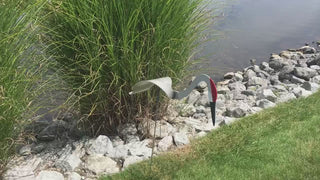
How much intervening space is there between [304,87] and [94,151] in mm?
2844

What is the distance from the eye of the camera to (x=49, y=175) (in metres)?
2.75

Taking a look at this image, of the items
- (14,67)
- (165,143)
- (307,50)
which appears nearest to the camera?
(14,67)

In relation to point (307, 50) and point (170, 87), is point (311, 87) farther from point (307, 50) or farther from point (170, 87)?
point (307, 50)

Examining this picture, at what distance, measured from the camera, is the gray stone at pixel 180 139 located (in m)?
3.27

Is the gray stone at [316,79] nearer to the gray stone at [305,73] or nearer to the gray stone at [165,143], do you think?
the gray stone at [305,73]

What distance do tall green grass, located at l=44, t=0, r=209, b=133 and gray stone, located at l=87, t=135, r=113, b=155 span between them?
0.15m

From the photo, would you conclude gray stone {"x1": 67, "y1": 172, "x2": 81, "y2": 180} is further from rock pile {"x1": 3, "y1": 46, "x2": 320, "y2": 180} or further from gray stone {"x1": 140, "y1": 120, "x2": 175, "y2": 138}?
gray stone {"x1": 140, "y1": 120, "x2": 175, "y2": 138}

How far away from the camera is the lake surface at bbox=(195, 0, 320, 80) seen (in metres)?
6.96

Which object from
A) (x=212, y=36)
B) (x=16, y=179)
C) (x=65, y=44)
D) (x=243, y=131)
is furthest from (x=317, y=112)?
(x=16, y=179)

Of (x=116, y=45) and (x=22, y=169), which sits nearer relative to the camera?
(x=22, y=169)

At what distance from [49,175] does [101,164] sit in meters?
0.39

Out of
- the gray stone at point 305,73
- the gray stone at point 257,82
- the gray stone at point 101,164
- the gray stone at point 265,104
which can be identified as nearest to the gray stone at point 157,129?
the gray stone at point 101,164

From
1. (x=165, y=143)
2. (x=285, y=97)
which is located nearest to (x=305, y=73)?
(x=285, y=97)

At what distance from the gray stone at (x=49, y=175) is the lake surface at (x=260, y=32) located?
136 inches
